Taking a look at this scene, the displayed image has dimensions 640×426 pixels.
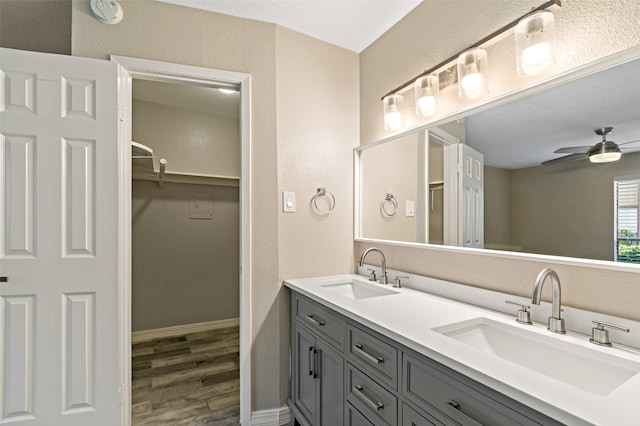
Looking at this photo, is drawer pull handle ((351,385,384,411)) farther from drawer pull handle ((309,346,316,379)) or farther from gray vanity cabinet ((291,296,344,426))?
drawer pull handle ((309,346,316,379))

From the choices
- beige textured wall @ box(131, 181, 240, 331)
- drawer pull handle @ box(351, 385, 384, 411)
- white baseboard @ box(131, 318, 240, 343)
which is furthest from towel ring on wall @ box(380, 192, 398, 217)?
white baseboard @ box(131, 318, 240, 343)

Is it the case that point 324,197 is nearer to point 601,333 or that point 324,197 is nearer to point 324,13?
point 324,13

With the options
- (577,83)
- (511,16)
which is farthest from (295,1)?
(577,83)

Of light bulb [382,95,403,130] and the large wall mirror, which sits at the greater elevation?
light bulb [382,95,403,130]

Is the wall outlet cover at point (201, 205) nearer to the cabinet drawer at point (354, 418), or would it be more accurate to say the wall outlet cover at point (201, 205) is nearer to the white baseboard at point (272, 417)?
the white baseboard at point (272, 417)

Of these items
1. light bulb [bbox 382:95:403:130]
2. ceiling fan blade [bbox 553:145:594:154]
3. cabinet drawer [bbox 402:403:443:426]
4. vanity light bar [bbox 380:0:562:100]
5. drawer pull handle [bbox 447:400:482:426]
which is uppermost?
vanity light bar [bbox 380:0:562:100]

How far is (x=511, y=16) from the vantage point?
135 cm

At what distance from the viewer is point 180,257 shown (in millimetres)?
3447

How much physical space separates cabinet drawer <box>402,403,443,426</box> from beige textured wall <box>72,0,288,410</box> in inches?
44.2

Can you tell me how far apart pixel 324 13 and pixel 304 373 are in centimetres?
225

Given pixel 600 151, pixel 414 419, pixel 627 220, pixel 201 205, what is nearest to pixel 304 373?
pixel 414 419

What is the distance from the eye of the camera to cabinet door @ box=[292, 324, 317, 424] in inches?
66.7

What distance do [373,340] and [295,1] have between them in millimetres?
1926

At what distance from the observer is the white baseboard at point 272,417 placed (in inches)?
75.5
